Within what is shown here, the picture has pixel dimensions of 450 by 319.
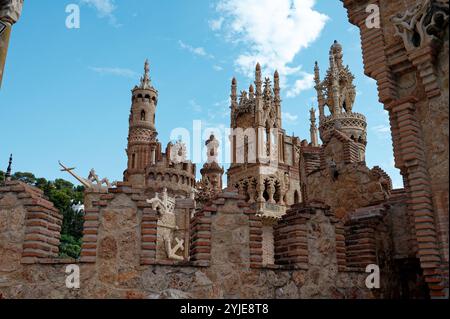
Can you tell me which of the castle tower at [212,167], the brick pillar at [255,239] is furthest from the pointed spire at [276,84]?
the brick pillar at [255,239]

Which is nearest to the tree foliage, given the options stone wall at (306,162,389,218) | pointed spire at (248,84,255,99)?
pointed spire at (248,84,255,99)

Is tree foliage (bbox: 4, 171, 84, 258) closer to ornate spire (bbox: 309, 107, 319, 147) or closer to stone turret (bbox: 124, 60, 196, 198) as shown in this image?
stone turret (bbox: 124, 60, 196, 198)

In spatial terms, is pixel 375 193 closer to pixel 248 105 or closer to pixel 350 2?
pixel 350 2

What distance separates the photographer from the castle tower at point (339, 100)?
32.3 meters

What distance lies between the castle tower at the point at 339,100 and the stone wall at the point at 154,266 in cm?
2529

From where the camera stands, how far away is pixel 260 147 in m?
45.7

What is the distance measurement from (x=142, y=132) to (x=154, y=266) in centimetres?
4134

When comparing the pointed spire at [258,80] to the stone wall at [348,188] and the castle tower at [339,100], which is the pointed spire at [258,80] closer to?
the castle tower at [339,100]

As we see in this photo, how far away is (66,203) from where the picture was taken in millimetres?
51188

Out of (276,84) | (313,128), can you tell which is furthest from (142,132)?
(313,128)

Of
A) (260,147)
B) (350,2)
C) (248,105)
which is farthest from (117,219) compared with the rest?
(248,105)

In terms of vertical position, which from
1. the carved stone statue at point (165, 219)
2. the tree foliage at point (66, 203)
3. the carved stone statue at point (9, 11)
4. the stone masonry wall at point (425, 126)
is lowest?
the stone masonry wall at point (425, 126)
